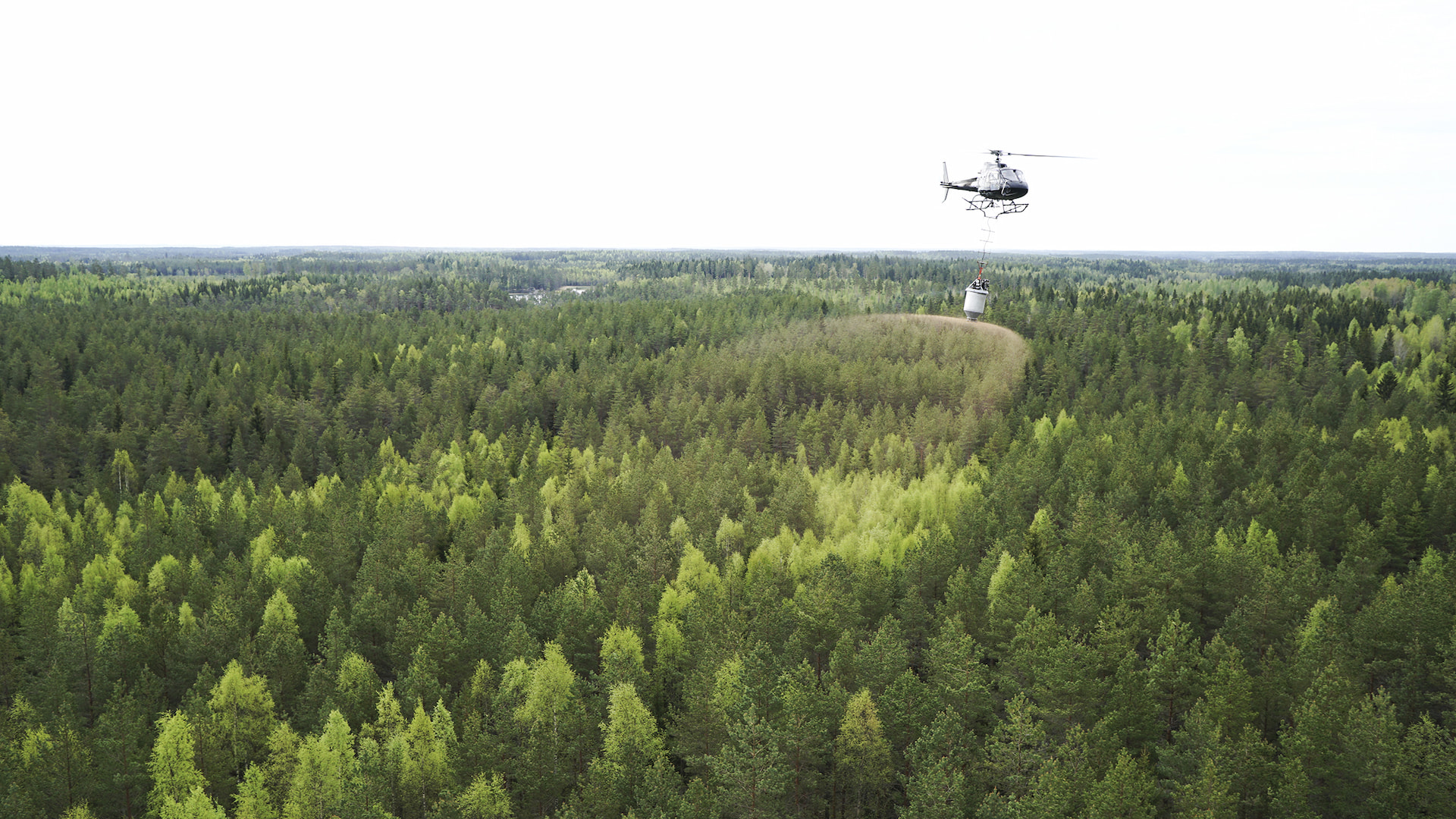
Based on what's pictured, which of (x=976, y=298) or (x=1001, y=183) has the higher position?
(x=1001, y=183)

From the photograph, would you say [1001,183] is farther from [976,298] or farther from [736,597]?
[736,597]

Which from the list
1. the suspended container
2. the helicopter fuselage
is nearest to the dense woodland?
the suspended container

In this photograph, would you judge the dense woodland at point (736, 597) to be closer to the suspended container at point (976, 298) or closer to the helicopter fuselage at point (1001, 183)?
the suspended container at point (976, 298)

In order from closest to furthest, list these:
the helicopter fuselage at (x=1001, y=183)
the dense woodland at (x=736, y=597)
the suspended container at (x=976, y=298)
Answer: the dense woodland at (x=736, y=597), the helicopter fuselage at (x=1001, y=183), the suspended container at (x=976, y=298)

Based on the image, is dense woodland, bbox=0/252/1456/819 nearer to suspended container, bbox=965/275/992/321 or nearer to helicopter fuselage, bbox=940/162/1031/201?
suspended container, bbox=965/275/992/321

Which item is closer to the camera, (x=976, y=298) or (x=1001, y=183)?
(x=1001, y=183)

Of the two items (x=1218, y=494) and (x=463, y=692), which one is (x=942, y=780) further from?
(x=1218, y=494)

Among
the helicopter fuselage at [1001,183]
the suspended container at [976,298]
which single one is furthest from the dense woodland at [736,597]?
→ the helicopter fuselage at [1001,183]

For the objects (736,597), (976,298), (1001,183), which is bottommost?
(736,597)

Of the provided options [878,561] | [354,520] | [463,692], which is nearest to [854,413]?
[878,561]
